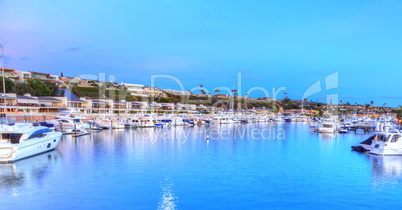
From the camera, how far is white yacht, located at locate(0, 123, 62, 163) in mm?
22344

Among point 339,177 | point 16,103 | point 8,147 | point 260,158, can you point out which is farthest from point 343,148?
point 16,103

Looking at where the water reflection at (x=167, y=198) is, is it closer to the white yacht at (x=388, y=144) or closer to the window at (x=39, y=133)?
the window at (x=39, y=133)

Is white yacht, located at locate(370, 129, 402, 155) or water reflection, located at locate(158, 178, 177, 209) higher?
white yacht, located at locate(370, 129, 402, 155)

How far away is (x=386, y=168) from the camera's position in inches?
903

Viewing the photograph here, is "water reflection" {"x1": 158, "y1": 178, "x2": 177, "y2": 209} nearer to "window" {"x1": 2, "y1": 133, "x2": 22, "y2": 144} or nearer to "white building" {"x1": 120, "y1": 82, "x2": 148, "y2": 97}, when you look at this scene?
"window" {"x1": 2, "y1": 133, "x2": 22, "y2": 144}

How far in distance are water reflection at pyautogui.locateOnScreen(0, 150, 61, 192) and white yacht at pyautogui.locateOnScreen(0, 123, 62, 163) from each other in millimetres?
541

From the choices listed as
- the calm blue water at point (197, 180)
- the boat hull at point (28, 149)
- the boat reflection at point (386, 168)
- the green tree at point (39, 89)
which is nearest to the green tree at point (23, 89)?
the green tree at point (39, 89)

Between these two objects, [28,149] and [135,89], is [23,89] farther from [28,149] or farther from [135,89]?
[28,149]

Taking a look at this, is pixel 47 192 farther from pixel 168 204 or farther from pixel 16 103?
pixel 16 103

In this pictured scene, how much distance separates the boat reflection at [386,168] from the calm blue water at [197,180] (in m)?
0.07

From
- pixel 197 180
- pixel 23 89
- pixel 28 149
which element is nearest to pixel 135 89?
pixel 23 89

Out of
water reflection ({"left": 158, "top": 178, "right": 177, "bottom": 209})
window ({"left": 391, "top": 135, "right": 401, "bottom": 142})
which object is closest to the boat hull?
water reflection ({"left": 158, "top": 178, "right": 177, "bottom": 209})

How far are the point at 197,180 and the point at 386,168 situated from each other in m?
15.2

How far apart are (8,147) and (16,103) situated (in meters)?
41.9
